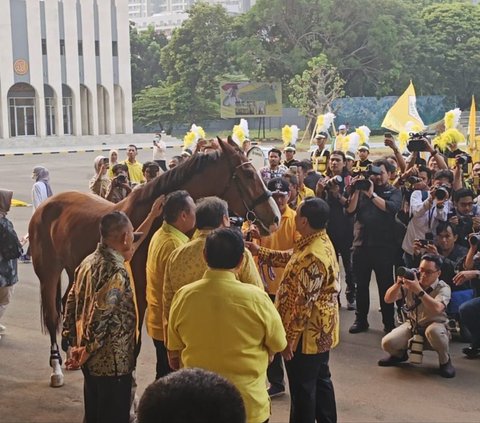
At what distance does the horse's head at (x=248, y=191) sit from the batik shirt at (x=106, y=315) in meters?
1.85

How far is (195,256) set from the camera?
453cm

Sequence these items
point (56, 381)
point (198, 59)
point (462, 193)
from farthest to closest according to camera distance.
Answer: point (198, 59), point (462, 193), point (56, 381)

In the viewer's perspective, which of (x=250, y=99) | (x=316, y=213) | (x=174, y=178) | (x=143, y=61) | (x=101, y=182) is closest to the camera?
(x=316, y=213)

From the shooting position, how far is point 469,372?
6758 millimetres

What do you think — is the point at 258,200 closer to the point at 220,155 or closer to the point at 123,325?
the point at 220,155

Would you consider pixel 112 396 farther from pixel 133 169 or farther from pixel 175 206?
pixel 133 169

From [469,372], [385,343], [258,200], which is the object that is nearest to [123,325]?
[258,200]

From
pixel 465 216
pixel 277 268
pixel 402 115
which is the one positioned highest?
pixel 402 115

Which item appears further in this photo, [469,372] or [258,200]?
[469,372]

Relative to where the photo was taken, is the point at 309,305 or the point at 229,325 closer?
the point at 229,325

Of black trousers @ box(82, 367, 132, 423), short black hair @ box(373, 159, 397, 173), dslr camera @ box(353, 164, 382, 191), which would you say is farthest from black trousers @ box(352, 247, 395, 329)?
black trousers @ box(82, 367, 132, 423)

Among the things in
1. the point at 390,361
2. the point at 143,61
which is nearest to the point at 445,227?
the point at 390,361

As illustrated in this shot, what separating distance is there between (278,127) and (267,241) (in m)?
53.8

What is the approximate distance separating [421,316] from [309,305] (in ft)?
8.78
